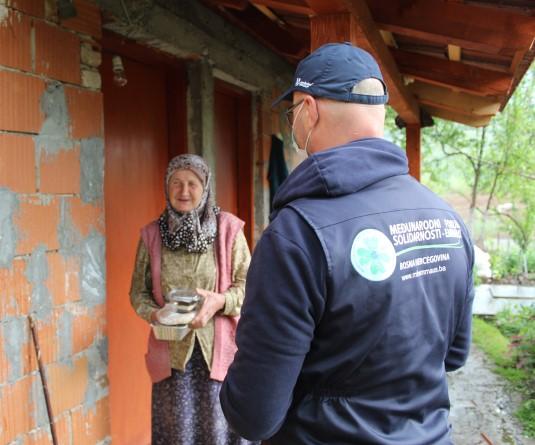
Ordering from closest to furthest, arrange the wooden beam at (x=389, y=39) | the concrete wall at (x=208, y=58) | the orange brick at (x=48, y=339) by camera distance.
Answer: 1. the orange brick at (x=48, y=339)
2. the concrete wall at (x=208, y=58)
3. the wooden beam at (x=389, y=39)

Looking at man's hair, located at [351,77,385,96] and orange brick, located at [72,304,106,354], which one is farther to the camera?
orange brick, located at [72,304,106,354]

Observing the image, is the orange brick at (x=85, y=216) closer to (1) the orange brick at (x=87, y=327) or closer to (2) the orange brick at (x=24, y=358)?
(1) the orange brick at (x=87, y=327)

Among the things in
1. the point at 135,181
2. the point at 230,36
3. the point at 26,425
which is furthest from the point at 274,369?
the point at 230,36

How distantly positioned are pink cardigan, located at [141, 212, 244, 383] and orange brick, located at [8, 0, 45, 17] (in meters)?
1.09

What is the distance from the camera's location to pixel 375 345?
3.83 feet

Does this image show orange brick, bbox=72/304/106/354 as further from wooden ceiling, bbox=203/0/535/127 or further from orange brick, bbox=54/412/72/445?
wooden ceiling, bbox=203/0/535/127

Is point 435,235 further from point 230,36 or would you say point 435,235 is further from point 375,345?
point 230,36

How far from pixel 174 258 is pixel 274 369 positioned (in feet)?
5.14

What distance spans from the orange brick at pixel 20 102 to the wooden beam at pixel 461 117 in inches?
177

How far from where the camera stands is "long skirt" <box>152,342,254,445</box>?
2.61 meters

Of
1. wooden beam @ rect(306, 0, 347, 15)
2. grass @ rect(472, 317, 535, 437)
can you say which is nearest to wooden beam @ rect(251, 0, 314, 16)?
wooden beam @ rect(306, 0, 347, 15)

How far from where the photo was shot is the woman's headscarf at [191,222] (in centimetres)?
258

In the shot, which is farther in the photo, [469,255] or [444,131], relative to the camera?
[444,131]

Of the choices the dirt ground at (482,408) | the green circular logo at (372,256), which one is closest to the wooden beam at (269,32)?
the green circular logo at (372,256)
